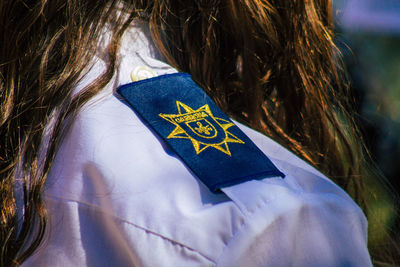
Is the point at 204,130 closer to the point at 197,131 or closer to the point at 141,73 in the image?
the point at 197,131

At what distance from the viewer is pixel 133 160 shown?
0.66m

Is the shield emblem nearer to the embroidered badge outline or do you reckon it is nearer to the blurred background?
the embroidered badge outline

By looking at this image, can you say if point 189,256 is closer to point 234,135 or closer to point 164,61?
point 234,135

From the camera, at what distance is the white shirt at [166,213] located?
63cm

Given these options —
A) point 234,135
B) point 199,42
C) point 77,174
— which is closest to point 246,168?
point 234,135

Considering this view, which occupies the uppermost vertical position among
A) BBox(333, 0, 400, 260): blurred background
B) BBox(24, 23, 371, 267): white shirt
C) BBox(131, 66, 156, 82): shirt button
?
BBox(131, 66, 156, 82): shirt button

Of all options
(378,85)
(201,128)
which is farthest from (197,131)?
(378,85)

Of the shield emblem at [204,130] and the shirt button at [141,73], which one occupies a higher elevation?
the shirt button at [141,73]

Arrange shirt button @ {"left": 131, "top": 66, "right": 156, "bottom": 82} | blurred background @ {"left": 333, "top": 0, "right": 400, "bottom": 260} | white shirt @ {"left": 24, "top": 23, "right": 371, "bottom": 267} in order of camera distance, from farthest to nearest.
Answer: blurred background @ {"left": 333, "top": 0, "right": 400, "bottom": 260}, shirt button @ {"left": 131, "top": 66, "right": 156, "bottom": 82}, white shirt @ {"left": 24, "top": 23, "right": 371, "bottom": 267}

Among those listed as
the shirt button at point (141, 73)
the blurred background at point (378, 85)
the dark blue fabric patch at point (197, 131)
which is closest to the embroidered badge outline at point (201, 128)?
the dark blue fabric patch at point (197, 131)

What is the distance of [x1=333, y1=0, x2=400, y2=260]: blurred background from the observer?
1295 mm

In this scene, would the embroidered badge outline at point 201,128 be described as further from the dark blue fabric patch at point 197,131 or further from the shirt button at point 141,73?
the shirt button at point 141,73

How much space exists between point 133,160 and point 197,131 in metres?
0.13

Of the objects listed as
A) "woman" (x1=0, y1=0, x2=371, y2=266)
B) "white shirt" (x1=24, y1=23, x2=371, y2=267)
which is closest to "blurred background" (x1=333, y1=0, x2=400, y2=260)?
"woman" (x1=0, y1=0, x2=371, y2=266)
